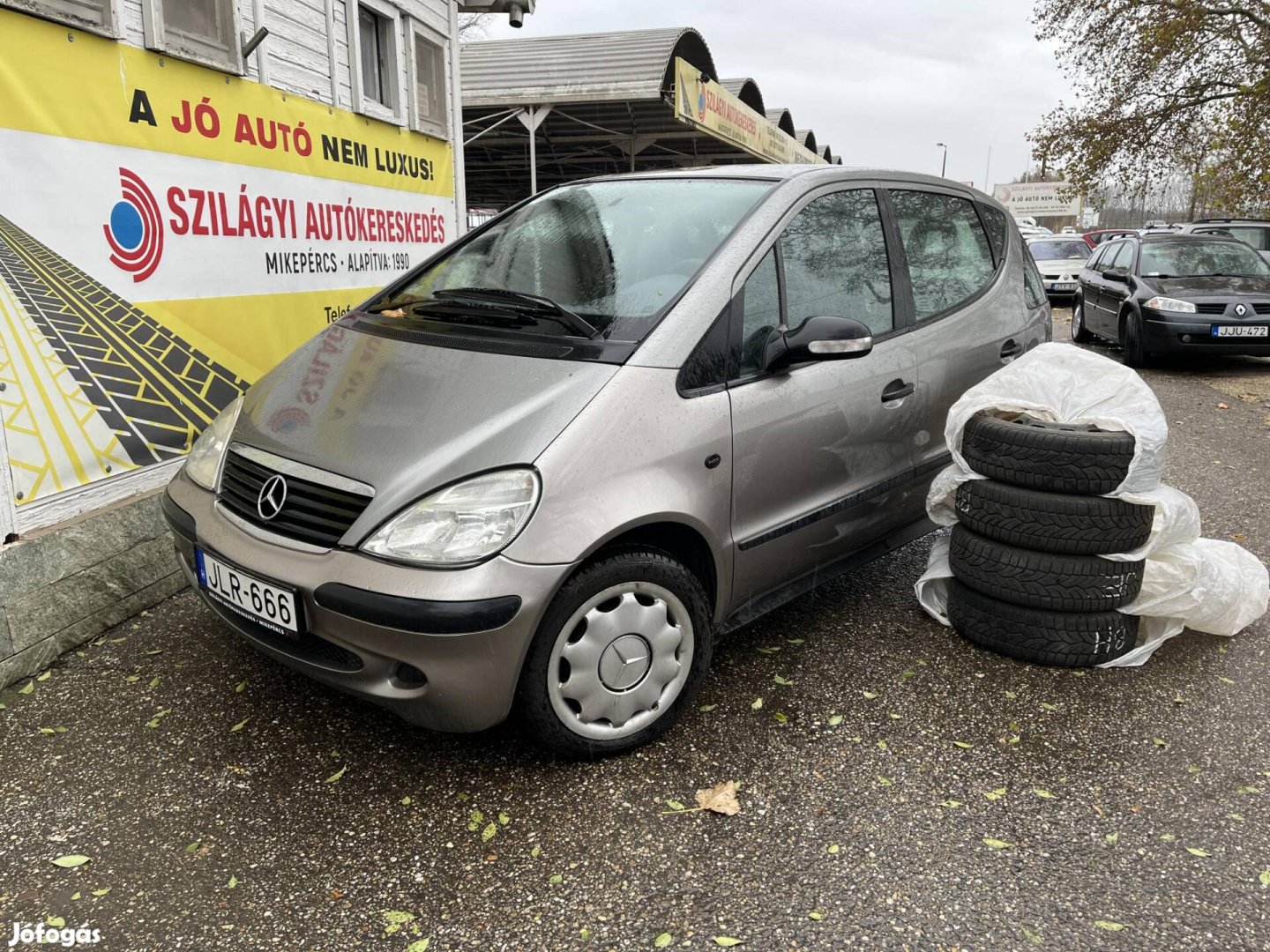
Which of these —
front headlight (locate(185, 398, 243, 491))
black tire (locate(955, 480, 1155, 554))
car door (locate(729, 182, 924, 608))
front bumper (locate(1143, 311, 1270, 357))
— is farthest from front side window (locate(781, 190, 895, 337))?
front bumper (locate(1143, 311, 1270, 357))

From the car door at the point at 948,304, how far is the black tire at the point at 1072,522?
58 cm

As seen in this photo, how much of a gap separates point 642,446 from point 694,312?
527 millimetres

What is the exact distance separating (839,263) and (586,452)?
1525mm

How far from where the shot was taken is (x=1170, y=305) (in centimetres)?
1045

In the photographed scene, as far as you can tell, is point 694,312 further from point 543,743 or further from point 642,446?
point 543,743

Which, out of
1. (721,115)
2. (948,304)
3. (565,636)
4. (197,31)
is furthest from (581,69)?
(565,636)

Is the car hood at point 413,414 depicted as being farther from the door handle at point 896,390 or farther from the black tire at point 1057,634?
the black tire at point 1057,634

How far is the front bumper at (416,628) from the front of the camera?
2375 mm

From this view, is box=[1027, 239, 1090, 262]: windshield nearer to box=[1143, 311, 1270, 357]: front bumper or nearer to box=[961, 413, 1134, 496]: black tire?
box=[1143, 311, 1270, 357]: front bumper

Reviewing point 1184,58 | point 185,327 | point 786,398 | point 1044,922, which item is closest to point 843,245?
point 786,398

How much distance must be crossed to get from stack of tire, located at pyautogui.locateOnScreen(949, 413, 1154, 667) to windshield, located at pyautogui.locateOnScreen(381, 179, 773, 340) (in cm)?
130

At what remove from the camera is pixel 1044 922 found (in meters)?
2.21

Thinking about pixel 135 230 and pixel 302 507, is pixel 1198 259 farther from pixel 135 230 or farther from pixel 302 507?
pixel 302 507

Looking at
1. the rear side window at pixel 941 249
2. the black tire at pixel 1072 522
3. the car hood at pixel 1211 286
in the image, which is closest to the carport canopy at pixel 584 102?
the car hood at pixel 1211 286
